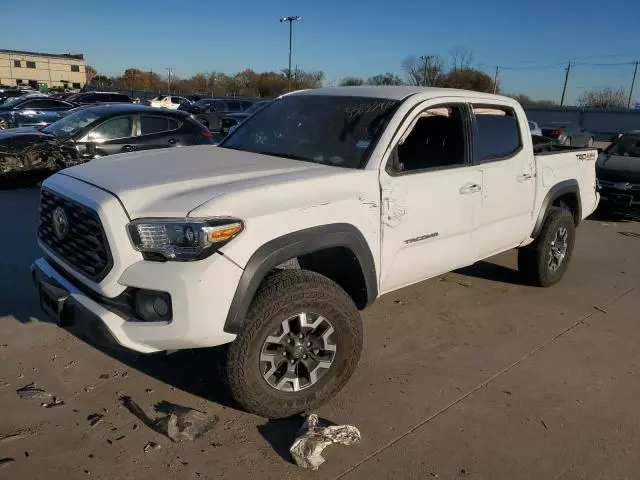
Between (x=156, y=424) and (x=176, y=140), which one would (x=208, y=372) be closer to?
(x=156, y=424)

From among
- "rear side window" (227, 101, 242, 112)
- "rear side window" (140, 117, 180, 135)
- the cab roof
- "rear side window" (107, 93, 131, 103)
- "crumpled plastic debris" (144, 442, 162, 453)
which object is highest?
"rear side window" (107, 93, 131, 103)

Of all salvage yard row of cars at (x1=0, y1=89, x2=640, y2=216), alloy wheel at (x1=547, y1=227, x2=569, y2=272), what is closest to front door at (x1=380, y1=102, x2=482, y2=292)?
alloy wheel at (x1=547, y1=227, x2=569, y2=272)

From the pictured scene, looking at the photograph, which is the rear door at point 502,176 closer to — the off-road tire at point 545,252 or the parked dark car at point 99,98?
the off-road tire at point 545,252

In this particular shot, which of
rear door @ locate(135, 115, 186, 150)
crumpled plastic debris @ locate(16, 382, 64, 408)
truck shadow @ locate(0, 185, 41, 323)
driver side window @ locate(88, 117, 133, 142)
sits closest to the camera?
crumpled plastic debris @ locate(16, 382, 64, 408)

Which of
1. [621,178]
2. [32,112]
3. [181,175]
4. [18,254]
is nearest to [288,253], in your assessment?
[181,175]

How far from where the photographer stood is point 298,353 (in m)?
3.06

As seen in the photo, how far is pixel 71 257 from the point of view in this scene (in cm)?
303

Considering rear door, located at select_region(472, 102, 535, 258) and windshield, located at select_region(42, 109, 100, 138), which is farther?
windshield, located at select_region(42, 109, 100, 138)

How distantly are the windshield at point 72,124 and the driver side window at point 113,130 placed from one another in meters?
0.24

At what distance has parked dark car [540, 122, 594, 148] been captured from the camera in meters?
20.5

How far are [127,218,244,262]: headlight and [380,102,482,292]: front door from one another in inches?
44.9

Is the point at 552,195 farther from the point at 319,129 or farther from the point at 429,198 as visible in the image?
the point at 319,129

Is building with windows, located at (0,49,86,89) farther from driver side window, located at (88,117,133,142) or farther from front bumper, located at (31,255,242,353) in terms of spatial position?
front bumper, located at (31,255,242,353)

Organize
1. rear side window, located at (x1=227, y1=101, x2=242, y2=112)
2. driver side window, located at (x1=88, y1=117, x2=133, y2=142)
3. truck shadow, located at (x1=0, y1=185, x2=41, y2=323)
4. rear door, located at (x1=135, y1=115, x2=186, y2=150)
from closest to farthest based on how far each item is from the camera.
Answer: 1. truck shadow, located at (x1=0, y1=185, x2=41, y2=323)
2. driver side window, located at (x1=88, y1=117, x2=133, y2=142)
3. rear door, located at (x1=135, y1=115, x2=186, y2=150)
4. rear side window, located at (x1=227, y1=101, x2=242, y2=112)
